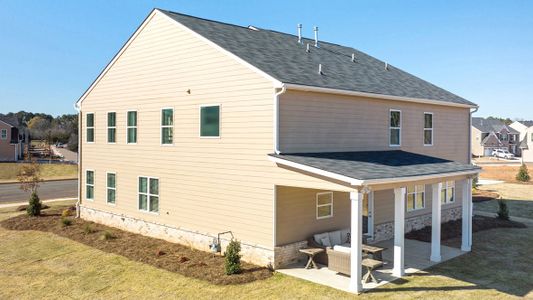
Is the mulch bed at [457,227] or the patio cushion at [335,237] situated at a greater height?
the patio cushion at [335,237]

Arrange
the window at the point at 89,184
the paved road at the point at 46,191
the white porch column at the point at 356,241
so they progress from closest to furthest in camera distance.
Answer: the white porch column at the point at 356,241 → the window at the point at 89,184 → the paved road at the point at 46,191

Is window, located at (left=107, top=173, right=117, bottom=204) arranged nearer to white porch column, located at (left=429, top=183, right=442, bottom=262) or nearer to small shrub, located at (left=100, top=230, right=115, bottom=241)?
small shrub, located at (left=100, top=230, right=115, bottom=241)

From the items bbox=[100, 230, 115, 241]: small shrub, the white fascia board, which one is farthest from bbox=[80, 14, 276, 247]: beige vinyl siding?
bbox=[100, 230, 115, 241]: small shrub

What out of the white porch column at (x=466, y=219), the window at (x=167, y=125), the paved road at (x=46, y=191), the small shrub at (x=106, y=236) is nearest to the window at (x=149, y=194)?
the small shrub at (x=106, y=236)

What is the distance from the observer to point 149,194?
61.0 feet

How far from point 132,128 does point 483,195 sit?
87.2 feet

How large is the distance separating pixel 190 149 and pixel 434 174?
9.11 m

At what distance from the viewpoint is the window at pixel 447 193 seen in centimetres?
2153

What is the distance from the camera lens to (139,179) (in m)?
19.2

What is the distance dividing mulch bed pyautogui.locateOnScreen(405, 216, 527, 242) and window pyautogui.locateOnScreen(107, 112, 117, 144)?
48.2 feet

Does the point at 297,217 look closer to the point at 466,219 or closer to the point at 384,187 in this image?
the point at 384,187

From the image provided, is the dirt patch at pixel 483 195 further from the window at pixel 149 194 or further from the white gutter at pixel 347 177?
the window at pixel 149 194

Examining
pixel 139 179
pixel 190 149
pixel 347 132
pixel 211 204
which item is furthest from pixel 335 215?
pixel 139 179

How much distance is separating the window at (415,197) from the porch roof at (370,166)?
7.67 feet
